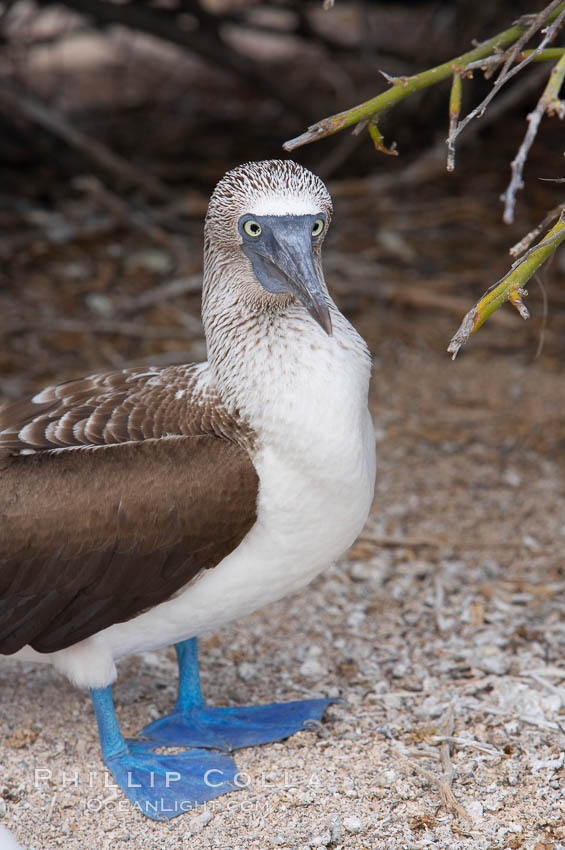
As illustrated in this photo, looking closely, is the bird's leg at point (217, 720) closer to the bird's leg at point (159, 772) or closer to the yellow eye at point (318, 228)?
the bird's leg at point (159, 772)

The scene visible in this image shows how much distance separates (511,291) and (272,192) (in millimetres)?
909

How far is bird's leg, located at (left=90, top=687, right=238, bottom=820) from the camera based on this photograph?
355cm

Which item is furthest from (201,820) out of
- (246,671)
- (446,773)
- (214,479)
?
(214,479)

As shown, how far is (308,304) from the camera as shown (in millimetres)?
3189

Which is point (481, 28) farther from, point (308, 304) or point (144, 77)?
point (308, 304)

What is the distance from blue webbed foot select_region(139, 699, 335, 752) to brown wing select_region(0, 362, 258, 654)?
0.67 m

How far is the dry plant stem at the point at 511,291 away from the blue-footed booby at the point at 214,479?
0.55m

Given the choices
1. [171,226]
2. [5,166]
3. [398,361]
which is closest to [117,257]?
[171,226]

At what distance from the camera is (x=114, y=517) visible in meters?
3.39

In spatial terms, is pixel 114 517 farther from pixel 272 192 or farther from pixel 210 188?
pixel 210 188

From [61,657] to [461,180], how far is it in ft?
19.5

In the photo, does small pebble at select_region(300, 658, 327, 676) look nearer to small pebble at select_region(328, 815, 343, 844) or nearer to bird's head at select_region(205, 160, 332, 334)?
small pebble at select_region(328, 815, 343, 844)

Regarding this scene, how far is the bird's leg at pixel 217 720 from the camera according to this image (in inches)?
152

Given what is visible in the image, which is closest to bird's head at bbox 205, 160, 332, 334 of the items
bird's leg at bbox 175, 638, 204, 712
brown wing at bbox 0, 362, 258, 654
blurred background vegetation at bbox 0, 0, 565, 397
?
brown wing at bbox 0, 362, 258, 654
